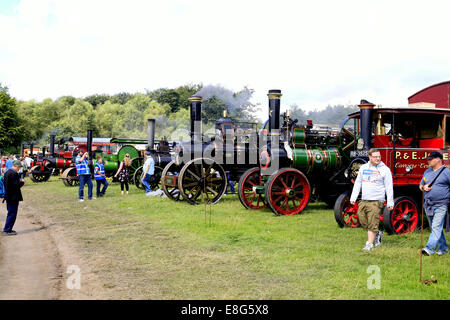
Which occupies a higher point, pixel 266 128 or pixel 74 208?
pixel 266 128

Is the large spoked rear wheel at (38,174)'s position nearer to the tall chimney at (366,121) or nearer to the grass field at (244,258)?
the grass field at (244,258)

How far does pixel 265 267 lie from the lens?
5.14 meters

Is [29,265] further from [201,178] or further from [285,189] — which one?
[201,178]

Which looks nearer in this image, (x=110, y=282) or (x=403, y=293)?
(x=403, y=293)

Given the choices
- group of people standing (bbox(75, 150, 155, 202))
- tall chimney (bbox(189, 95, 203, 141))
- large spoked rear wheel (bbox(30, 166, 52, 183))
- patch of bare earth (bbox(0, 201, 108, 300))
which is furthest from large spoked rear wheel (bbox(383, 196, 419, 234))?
large spoked rear wheel (bbox(30, 166, 52, 183))

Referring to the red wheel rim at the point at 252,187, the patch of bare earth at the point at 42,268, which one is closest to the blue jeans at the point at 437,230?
the patch of bare earth at the point at 42,268

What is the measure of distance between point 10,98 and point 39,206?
3569 centimetres

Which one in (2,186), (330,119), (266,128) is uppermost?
(330,119)

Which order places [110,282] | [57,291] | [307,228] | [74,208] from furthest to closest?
[74,208]
[307,228]
[110,282]
[57,291]

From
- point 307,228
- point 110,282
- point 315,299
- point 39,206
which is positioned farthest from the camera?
point 39,206

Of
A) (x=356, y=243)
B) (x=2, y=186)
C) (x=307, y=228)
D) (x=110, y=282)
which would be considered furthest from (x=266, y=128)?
(x=110, y=282)

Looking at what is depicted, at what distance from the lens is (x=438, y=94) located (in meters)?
15.5

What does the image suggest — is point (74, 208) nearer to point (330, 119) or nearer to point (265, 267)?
point (265, 267)

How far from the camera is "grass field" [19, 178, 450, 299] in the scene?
4316mm
